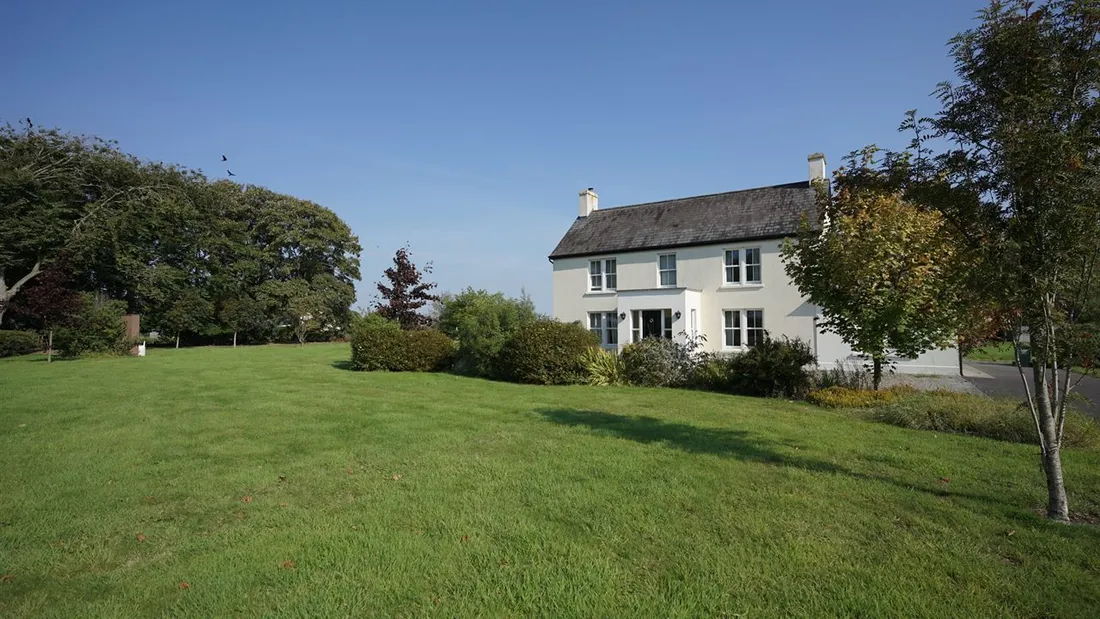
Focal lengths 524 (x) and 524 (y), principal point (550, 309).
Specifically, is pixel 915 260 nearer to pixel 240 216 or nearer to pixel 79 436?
pixel 79 436

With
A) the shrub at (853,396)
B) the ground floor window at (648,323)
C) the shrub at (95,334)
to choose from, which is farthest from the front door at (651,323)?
the shrub at (95,334)

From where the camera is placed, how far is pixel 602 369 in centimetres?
1636

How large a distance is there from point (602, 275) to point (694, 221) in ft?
16.5

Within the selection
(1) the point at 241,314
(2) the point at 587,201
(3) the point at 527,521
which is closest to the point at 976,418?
(3) the point at 527,521

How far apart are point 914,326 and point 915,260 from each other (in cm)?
142

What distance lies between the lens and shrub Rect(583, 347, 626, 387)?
16234mm

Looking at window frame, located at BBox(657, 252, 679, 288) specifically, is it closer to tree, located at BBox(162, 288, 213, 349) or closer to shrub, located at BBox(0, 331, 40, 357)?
shrub, located at BBox(0, 331, 40, 357)

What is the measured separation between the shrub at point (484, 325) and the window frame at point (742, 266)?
888cm

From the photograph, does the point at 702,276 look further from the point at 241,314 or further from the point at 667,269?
the point at 241,314

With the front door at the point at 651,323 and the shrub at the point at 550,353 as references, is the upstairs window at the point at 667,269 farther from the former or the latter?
the shrub at the point at 550,353

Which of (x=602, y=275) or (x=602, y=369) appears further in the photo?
(x=602, y=275)

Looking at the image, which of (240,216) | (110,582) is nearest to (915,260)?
(110,582)

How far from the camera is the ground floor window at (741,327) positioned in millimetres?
21891

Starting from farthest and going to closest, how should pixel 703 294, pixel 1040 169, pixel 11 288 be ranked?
pixel 11 288 < pixel 703 294 < pixel 1040 169
